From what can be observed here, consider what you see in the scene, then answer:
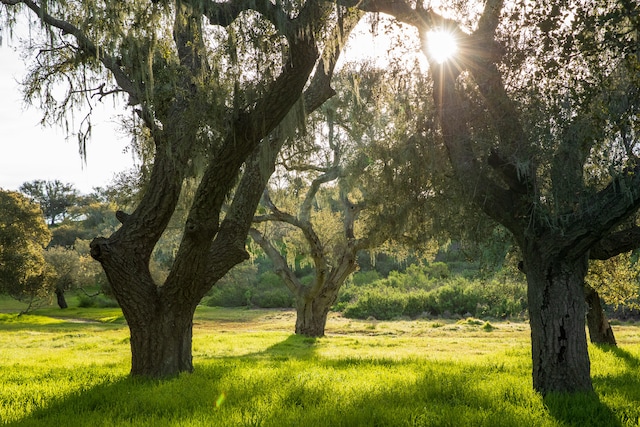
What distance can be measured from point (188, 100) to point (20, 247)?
25889 mm

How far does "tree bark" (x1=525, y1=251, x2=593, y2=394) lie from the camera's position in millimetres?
6246

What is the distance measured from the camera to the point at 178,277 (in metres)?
7.48

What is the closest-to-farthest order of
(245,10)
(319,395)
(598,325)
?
(245,10), (319,395), (598,325)

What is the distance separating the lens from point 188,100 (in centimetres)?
713

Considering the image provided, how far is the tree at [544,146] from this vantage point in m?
5.70

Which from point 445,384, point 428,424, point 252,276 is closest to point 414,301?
point 252,276

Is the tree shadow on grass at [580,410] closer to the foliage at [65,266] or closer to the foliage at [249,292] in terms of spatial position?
the foliage at [249,292]

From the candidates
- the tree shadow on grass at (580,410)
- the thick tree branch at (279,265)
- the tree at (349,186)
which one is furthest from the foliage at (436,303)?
the tree shadow on grass at (580,410)

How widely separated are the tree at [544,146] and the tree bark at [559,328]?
0.01 meters

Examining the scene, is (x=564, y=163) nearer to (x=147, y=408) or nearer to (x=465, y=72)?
(x=465, y=72)

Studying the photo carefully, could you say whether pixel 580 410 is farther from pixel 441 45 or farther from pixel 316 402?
pixel 441 45

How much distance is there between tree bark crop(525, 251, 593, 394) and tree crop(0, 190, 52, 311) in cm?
2851

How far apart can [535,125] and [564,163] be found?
750mm

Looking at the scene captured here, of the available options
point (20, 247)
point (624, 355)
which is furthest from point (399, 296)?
point (20, 247)
